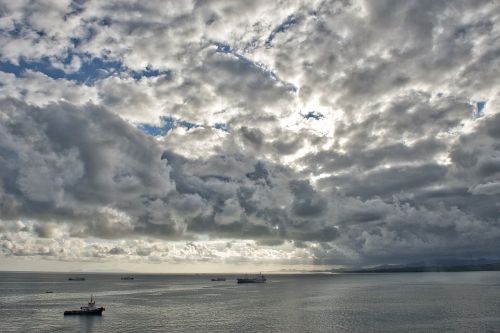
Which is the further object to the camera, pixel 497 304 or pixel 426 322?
pixel 497 304

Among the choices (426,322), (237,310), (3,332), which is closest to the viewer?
(3,332)

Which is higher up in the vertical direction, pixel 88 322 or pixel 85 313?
pixel 85 313

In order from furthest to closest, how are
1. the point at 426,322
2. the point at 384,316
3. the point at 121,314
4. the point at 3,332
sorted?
the point at 121,314, the point at 384,316, the point at 426,322, the point at 3,332

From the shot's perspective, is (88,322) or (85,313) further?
(85,313)

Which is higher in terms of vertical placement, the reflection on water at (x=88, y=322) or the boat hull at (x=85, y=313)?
the boat hull at (x=85, y=313)

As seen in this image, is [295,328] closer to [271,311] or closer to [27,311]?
[271,311]

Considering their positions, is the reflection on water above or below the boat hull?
below

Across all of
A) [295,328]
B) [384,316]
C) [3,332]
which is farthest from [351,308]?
[3,332]

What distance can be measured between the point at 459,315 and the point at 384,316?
2736 cm

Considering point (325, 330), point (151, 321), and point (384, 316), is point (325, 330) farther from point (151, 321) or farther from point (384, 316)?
point (151, 321)

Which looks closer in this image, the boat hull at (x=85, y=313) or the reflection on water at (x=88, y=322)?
the reflection on water at (x=88, y=322)

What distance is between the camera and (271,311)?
563ft

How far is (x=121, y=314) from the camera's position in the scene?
540ft

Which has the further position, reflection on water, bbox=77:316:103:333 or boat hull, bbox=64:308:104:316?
boat hull, bbox=64:308:104:316
